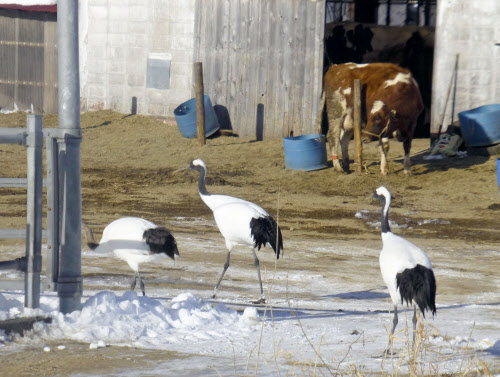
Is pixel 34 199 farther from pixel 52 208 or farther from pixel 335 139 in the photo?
pixel 335 139

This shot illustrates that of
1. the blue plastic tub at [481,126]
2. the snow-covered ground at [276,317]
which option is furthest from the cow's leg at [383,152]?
the snow-covered ground at [276,317]

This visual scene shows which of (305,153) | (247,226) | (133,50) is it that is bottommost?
(305,153)

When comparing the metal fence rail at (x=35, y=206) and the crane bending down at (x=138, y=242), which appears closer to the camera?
the metal fence rail at (x=35, y=206)

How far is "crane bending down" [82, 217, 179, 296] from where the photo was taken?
7.94m

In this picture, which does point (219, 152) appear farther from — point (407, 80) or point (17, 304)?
point (17, 304)

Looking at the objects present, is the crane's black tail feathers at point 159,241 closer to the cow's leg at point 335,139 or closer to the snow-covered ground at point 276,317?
the snow-covered ground at point 276,317

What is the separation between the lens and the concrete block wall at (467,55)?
17.1 meters

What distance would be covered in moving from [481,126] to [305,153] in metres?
3.44

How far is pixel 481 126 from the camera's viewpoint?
53.8 ft

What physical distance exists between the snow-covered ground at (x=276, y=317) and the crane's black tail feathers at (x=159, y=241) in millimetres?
454

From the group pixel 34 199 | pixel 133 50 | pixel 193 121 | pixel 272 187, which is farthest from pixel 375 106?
pixel 34 199

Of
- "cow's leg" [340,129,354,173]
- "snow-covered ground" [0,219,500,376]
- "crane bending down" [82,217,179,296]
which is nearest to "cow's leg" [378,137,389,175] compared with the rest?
"cow's leg" [340,129,354,173]

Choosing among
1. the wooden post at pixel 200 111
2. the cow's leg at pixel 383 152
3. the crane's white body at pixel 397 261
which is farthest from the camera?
the wooden post at pixel 200 111

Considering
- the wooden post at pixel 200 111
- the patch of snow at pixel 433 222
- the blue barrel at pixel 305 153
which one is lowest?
the patch of snow at pixel 433 222
